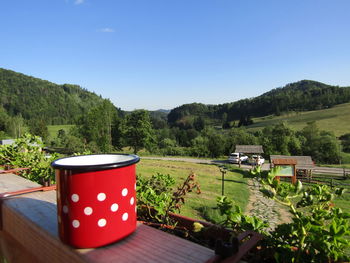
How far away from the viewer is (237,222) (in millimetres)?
1111

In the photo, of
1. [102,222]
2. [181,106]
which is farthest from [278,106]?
[102,222]

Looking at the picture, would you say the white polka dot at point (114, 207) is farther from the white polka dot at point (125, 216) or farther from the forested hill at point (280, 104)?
the forested hill at point (280, 104)

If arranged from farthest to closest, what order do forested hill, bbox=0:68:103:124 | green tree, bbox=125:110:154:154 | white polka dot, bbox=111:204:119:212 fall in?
forested hill, bbox=0:68:103:124
green tree, bbox=125:110:154:154
white polka dot, bbox=111:204:119:212

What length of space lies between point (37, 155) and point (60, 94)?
458ft

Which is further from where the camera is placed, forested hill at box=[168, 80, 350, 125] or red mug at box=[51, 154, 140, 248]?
forested hill at box=[168, 80, 350, 125]

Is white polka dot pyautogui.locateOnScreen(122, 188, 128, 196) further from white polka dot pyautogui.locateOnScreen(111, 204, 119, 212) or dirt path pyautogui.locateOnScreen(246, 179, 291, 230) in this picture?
dirt path pyautogui.locateOnScreen(246, 179, 291, 230)

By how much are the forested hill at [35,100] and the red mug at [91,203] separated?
279ft

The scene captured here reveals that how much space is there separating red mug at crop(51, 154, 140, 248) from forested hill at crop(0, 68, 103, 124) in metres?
84.9

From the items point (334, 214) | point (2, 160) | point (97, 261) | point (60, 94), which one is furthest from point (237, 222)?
point (60, 94)

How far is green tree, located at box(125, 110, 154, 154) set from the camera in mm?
32694

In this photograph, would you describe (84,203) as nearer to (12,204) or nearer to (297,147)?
(12,204)

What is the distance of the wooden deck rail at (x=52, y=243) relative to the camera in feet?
2.82

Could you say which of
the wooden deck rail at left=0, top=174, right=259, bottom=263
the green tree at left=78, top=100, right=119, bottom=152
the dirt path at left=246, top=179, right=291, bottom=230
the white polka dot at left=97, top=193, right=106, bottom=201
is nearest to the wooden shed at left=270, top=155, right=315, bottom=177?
the dirt path at left=246, top=179, right=291, bottom=230

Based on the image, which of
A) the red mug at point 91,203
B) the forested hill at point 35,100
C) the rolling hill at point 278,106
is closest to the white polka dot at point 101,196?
the red mug at point 91,203
